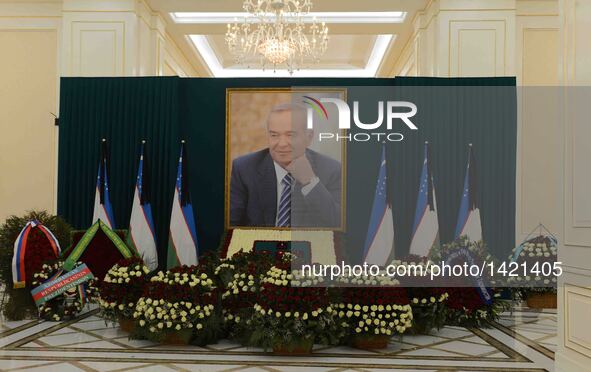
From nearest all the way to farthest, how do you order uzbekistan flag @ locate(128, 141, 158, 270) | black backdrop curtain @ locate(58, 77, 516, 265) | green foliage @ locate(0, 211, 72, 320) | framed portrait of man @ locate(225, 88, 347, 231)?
1. green foliage @ locate(0, 211, 72, 320)
2. uzbekistan flag @ locate(128, 141, 158, 270)
3. black backdrop curtain @ locate(58, 77, 516, 265)
4. framed portrait of man @ locate(225, 88, 347, 231)

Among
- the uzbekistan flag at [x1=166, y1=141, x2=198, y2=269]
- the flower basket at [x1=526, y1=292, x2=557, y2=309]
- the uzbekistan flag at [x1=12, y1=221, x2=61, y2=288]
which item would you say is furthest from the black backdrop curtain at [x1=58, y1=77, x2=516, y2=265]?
the uzbekistan flag at [x1=12, y1=221, x2=61, y2=288]

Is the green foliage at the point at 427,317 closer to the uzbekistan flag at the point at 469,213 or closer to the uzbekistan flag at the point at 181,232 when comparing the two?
the uzbekistan flag at the point at 469,213

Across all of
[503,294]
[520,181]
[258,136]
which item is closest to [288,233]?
[258,136]

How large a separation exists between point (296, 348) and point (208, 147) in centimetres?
431

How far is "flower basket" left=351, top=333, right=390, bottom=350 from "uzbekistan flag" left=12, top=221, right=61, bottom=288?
3.40 metres

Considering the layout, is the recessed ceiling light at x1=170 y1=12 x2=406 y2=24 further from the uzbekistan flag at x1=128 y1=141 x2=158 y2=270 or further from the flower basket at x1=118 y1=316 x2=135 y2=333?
the flower basket at x1=118 y1=316 x2=135 y2=333

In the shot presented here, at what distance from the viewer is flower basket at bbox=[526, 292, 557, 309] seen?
24.3 ft

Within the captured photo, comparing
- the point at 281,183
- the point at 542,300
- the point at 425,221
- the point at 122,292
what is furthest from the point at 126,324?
the point at 542,300

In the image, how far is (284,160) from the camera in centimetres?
872

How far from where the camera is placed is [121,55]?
30.8 feet

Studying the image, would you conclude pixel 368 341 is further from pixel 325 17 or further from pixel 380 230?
pixel 325 17

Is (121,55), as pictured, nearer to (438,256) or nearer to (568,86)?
(438,256)

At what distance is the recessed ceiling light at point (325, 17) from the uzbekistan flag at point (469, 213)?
3740mm

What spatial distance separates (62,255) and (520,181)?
21.9 ft
